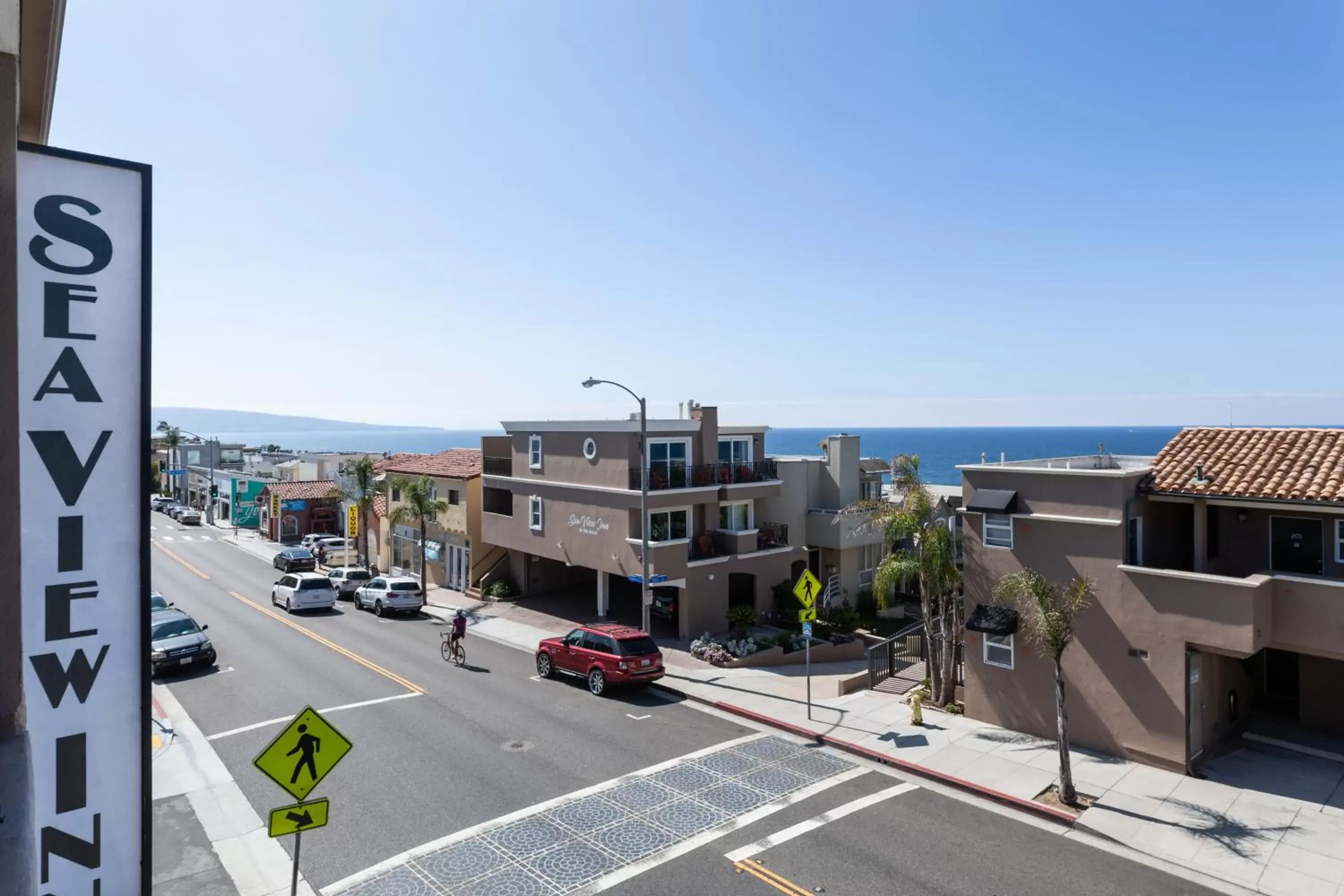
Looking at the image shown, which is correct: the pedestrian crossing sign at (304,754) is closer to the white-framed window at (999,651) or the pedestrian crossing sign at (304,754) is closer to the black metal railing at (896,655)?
the white-framed window at (999,651)

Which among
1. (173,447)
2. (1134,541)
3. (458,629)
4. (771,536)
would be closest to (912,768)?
(1134,541)

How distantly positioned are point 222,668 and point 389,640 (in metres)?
5.55

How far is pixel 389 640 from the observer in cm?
2794

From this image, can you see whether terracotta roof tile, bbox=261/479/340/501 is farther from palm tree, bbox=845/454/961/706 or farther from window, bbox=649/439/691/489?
palm tree, bbox=845/454/961/706

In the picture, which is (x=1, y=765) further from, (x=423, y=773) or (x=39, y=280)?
(x=423, y=773)

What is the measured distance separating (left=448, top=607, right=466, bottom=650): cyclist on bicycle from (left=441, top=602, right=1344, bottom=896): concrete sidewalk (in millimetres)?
7422

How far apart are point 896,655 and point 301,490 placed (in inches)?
1901

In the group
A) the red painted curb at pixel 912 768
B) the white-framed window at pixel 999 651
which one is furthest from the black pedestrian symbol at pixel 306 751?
the white-framed window at pixel 999 651

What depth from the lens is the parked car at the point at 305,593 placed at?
3281 centimetres

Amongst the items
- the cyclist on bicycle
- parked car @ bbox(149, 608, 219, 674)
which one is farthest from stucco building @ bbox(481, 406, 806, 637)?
parked car @ bbox(149, 608, 219, 674)

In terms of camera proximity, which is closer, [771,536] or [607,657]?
[607,657]

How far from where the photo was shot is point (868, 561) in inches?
1467

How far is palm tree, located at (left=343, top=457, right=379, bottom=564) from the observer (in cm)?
4197

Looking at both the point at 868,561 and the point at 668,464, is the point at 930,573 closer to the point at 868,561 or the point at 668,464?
the point at 668,464
